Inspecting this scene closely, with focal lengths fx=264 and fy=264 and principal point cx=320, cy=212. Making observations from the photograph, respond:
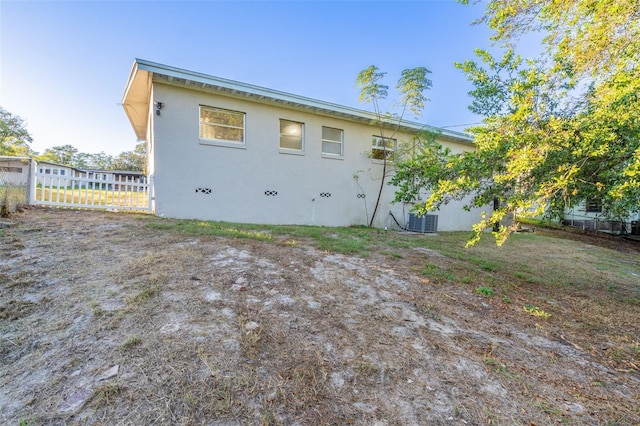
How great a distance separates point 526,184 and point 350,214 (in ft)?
20.9

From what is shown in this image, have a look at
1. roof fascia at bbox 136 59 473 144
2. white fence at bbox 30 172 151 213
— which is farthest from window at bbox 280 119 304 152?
white fence at bbox 30 172 151 213

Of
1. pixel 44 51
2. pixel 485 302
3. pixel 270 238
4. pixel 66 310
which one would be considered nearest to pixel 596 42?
pixel 485 302

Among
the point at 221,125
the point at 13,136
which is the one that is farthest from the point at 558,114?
the point at 13,136

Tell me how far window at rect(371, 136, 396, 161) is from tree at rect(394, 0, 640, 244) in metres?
6.06

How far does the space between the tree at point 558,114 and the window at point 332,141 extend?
566 cm

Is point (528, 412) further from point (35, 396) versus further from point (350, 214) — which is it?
point (350, 214)

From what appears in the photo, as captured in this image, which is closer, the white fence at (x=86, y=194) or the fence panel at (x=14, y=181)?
the fence panel at (x=14, y=181)

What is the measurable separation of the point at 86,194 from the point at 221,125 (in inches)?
146

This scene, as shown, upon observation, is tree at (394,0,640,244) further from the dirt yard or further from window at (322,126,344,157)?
window at (322,126,344,157)

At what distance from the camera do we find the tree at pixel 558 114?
8.83 ft

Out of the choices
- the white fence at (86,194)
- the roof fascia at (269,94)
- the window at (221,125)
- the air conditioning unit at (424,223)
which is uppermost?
the roof fascia at (269,94)

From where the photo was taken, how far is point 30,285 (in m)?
2.48

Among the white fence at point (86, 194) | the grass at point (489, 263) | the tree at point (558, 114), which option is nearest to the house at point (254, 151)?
the white fence at point (86, 194)

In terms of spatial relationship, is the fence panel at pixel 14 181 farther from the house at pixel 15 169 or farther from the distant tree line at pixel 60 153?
the distant tree line at pixel 60 153
